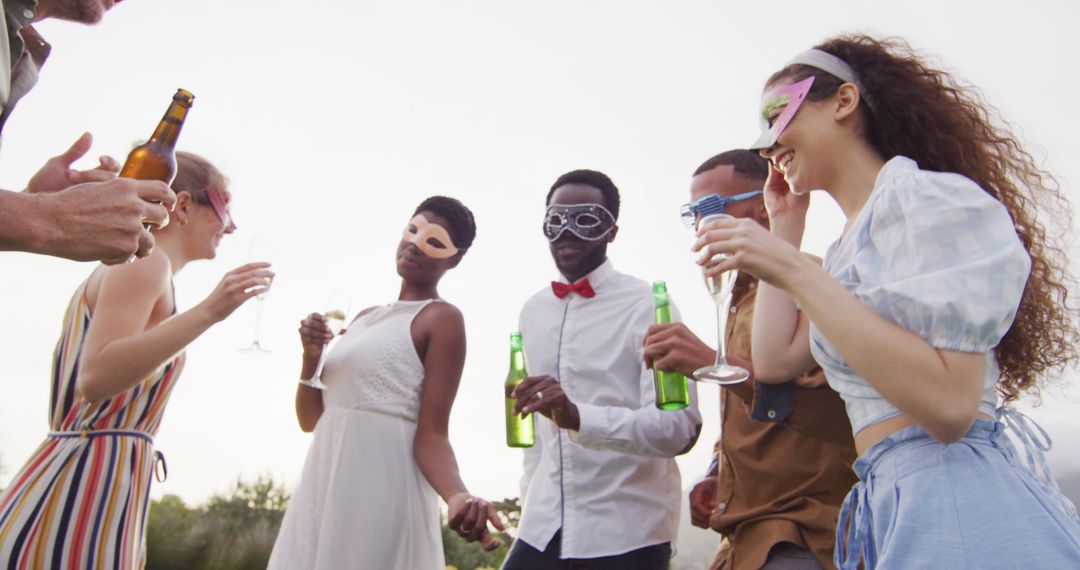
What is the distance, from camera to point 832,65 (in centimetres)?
270

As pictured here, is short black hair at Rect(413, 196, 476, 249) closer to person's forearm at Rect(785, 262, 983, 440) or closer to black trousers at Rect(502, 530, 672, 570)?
black trousers at Rect(502, 530, 672, 570)

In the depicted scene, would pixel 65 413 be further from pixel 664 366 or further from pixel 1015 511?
pixel 1015 511

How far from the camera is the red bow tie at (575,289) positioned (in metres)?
4.70

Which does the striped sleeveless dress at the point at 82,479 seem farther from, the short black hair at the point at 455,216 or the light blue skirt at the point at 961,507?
the light blue skirt at the point at 961,507

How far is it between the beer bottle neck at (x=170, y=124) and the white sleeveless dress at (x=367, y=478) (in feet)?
4.93

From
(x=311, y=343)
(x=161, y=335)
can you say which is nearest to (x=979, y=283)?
(x=161, y=335)

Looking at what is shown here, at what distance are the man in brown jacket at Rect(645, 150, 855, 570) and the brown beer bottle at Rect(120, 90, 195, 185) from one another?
206 cm

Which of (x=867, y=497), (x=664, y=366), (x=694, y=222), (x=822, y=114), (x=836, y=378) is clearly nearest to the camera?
(x=867, y=497)

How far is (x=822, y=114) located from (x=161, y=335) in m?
2.70

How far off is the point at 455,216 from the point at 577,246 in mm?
798

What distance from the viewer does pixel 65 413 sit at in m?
3.53

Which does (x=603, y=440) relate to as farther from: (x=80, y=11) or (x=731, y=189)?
(x=80, y=11)

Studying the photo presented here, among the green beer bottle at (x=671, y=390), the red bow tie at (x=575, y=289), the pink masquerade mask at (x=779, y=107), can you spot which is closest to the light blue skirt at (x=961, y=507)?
the pink masquerade mask at (x=779, y=107)

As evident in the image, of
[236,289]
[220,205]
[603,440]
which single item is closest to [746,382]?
[603,440]
